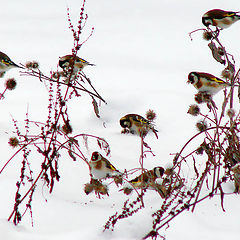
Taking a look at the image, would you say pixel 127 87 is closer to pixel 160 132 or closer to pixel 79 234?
pixel 160 132

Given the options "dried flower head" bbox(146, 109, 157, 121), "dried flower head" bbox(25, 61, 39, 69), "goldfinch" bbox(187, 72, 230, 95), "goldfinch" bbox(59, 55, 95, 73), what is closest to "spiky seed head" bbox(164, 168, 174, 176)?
"dried flower head" bbox(146, 109, 157, 121)

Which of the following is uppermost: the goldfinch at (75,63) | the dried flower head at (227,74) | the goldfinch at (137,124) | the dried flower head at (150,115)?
the dried flower head at (227,74)

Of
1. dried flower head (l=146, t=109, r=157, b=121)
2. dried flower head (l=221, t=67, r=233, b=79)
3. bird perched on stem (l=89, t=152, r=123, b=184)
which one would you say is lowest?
bird perched on stem (l=89, t=152, r=123, b=184)

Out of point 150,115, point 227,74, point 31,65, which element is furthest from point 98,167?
point 227,74

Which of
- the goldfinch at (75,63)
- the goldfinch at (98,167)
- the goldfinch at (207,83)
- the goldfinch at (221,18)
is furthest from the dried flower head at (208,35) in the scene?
the goldfinch at (98,167)

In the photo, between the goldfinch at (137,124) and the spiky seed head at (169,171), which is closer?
the goldfinch at (137,124)

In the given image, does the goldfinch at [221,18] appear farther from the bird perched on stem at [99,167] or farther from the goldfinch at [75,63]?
the bird perched on stem at [99,167]

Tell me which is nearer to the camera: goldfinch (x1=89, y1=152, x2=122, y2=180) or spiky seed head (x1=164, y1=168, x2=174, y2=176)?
goldfinch (x1=89, y1=152, x2=122, y2=180)

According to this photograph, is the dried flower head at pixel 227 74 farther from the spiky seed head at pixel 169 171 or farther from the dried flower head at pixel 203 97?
the spiky seed head at pixel 169 171

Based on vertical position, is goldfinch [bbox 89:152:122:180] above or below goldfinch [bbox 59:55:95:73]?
Answer: below

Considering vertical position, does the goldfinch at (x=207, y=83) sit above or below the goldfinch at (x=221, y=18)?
below

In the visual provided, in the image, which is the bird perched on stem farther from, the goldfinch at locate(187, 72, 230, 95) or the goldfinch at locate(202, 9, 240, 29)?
the goldfinch at locate(202, 9, 240, 29)

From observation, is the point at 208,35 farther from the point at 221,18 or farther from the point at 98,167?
the point at 98,167

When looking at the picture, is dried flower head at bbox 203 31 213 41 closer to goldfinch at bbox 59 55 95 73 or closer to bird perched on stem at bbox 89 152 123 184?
goldfinch at bbox 59 55 95 73
